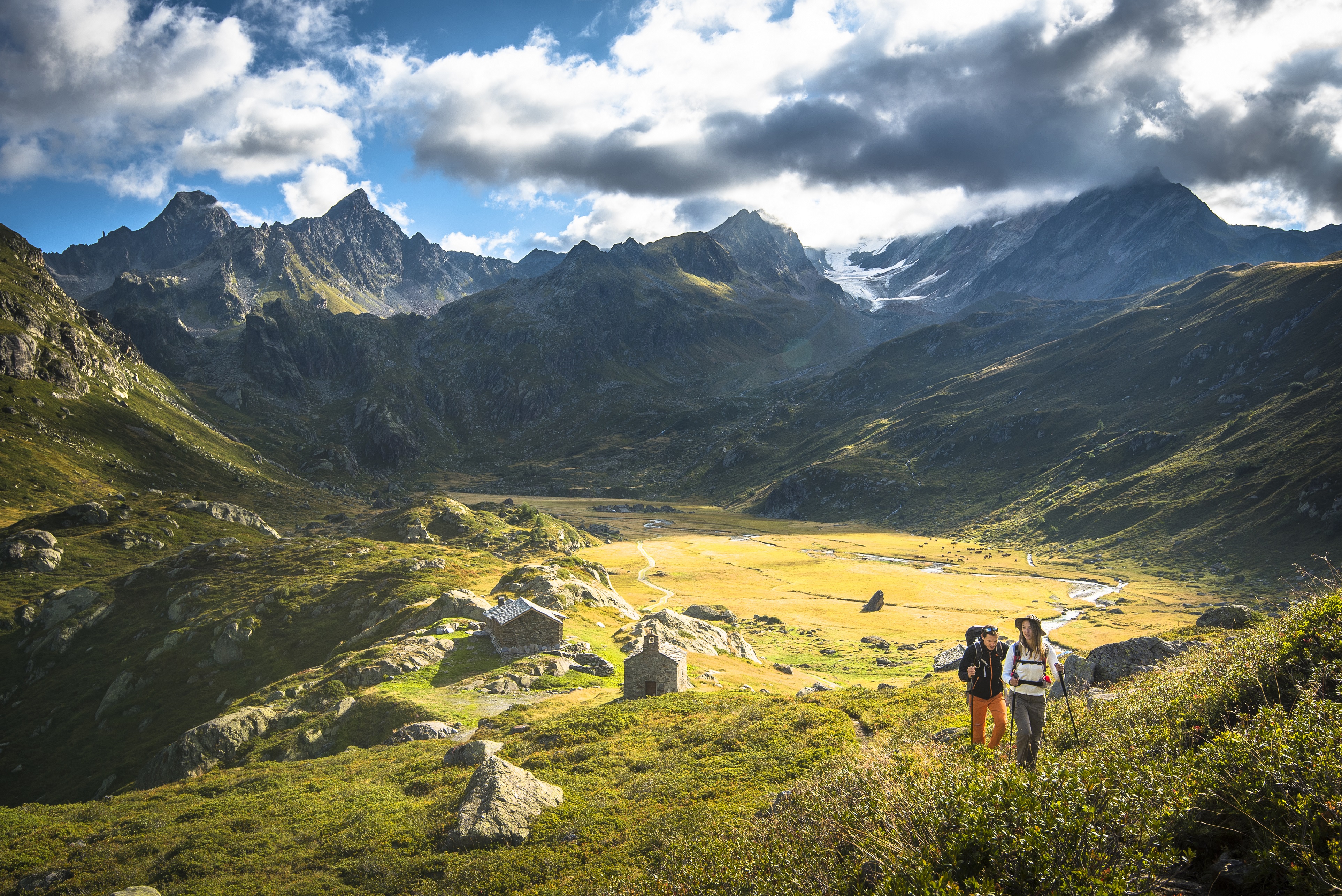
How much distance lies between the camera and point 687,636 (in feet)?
201

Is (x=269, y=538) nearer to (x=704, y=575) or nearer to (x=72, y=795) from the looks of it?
(x=72, y=795)

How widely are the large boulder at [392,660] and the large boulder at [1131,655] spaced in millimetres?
42962

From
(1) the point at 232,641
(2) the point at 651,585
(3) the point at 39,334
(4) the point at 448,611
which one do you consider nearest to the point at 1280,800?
(4) the point at 448,611

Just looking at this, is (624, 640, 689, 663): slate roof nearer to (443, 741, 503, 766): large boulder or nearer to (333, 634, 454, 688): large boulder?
(443, 741, 503, 766): large boulder

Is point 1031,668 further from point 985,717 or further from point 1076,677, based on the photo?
point 1076,677

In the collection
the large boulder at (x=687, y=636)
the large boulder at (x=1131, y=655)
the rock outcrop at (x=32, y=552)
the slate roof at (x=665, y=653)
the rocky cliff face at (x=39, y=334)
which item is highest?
the rocky cliff face at (x=39, y=334)

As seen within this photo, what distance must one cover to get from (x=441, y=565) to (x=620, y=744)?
59946 millimetres

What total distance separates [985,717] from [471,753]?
21.9 m

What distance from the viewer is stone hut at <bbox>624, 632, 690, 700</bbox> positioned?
38.1m

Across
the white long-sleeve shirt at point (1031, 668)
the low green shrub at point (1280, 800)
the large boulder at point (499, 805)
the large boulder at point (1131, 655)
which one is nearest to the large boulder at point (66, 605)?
the large boulder at point (499, 805)

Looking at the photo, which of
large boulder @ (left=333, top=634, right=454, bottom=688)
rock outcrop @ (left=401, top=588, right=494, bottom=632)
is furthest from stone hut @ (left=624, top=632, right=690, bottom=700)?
rock outcrop @ (left=401, top=588, right=494, bottom=632)

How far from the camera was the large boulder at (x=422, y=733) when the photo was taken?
33.3m

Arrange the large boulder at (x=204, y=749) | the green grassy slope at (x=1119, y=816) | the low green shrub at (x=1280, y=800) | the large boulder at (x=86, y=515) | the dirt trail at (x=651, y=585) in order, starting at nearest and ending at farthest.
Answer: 1. the low green shrub at (x=1280, y=800)
2. the green grassy slope at (x=1119, y=816)
3. the large boulder at (x=204, y=749)
4. the dirt trail at (x=651, y=585)
5. the large boulder at (x=86, y=515)

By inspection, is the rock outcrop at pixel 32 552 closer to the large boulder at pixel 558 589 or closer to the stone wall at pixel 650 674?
the large boulder at pixel 558 589
